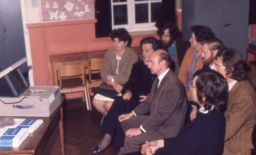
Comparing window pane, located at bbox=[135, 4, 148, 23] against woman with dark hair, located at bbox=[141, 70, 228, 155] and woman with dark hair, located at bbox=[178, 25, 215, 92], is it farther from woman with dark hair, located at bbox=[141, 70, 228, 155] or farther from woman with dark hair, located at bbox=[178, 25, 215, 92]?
woman with dark hair, located at bbox=[141, 70, 228, 155]

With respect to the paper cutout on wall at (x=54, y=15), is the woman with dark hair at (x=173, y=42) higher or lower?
lower

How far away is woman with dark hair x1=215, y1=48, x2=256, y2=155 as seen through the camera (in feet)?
10.5

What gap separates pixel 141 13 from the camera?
7.19m

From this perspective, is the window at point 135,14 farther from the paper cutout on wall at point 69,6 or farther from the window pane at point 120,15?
the paper cutout on wall at point 69,6

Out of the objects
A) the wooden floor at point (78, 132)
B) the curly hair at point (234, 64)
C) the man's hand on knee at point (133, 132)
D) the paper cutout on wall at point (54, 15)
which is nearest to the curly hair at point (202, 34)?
the curly hair at point (234, 64)

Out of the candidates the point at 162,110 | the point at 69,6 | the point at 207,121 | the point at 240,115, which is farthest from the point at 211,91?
the point at 69,6

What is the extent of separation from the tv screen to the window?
347 centimetres

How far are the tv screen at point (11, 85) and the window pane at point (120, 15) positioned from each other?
357 centimetres

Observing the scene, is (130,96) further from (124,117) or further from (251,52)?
(251,52)

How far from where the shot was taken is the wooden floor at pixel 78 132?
475 cm

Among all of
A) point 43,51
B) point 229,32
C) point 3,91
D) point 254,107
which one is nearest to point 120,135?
point 3,91

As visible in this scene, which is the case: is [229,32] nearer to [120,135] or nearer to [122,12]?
[122,12]

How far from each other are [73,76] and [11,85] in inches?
106

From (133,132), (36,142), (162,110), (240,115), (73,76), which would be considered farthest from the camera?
(73,76)
